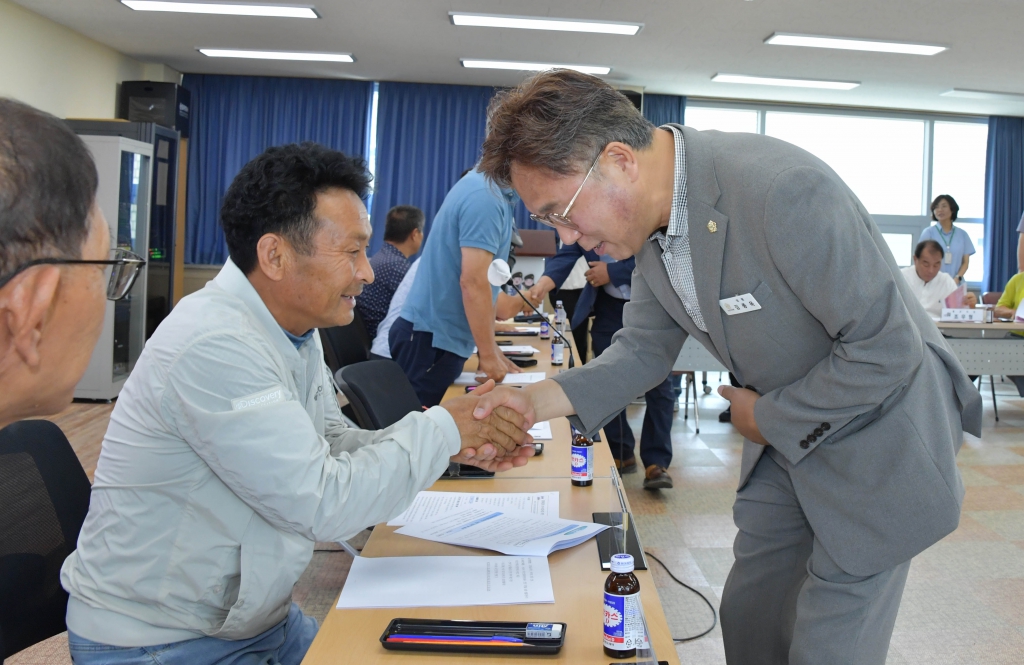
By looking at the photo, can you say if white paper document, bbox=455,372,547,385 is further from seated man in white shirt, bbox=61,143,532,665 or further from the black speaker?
the black speaker

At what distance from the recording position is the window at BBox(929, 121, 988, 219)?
9945 mm

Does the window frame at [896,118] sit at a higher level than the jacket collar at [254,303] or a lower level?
higher

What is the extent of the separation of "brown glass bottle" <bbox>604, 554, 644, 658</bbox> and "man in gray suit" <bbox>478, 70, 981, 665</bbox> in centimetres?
41

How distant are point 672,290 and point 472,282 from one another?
1579mm

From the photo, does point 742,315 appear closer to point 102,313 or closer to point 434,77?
point 102,313

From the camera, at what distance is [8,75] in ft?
20.2

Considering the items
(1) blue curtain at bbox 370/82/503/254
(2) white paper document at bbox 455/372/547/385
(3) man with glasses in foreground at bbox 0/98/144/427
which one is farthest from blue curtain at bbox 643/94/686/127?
(3) man with glasses in foreground at bbox 0/98/144/427

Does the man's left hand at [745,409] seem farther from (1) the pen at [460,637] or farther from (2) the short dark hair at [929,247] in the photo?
(2) the short dark hair at [929,247]

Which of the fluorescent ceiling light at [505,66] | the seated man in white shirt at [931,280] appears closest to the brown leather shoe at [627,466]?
the seated man in white shirt at [931,280]

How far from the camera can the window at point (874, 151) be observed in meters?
9.80

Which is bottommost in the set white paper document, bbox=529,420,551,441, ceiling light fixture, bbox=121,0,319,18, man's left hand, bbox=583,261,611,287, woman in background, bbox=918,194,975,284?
white paper document, bbox=529,420,551,441

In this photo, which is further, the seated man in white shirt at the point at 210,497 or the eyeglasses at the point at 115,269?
the seated man in white shirt at the point at 210,497

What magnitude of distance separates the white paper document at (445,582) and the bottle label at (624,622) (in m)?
0.19

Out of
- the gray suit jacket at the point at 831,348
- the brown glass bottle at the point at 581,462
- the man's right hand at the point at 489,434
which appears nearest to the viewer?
the gray suit jacket at the point at 831,348
